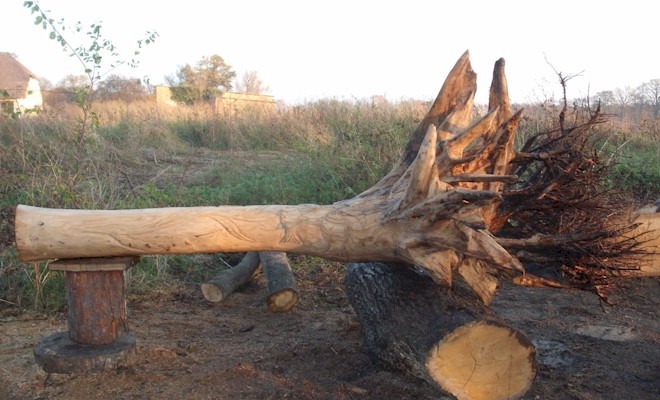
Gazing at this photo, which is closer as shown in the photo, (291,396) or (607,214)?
(291,396)

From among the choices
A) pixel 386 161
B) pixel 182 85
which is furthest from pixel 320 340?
pixel 182 85

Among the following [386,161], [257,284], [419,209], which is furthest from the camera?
[386,161]

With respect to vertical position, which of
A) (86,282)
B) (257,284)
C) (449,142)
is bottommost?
(257,284)

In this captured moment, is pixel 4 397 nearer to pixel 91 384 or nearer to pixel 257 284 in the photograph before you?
pixel 91 384

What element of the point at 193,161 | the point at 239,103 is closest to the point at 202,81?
the point at 239,103

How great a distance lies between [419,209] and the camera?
10.8ft

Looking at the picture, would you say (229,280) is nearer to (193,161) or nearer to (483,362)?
(483,362)

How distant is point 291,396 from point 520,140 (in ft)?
21.6

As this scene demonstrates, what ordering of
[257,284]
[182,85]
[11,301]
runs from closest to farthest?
[11,301] → [257,284] → [182,85]

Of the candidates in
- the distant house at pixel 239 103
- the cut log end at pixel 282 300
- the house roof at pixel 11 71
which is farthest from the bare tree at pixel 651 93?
the house roof at pixel 11 71

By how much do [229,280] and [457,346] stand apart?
2.82 metres

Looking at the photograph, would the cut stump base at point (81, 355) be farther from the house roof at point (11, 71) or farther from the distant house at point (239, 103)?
the house roof at point (11, 71)

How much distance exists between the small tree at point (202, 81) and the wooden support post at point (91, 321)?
15558mm

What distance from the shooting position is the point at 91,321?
12.5 ft
